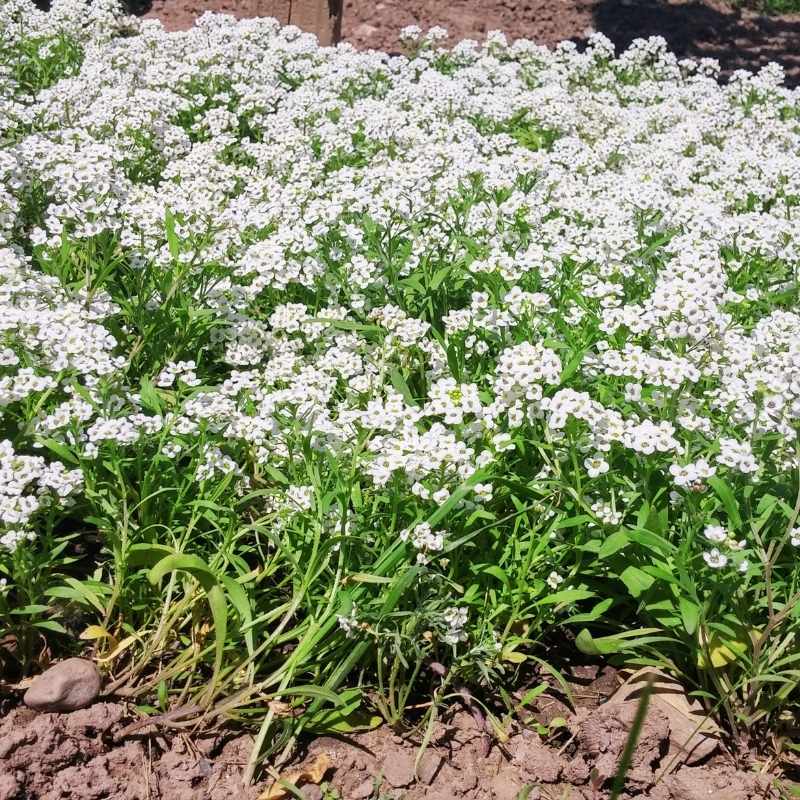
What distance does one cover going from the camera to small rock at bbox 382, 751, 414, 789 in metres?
2.98


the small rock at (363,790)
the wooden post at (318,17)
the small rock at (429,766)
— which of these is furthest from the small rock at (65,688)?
the wooden post at (318,17)

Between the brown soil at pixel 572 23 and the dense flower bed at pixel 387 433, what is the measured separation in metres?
7.03

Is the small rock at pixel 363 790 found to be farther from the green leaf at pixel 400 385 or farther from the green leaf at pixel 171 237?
the green leaf at pixel 171 237

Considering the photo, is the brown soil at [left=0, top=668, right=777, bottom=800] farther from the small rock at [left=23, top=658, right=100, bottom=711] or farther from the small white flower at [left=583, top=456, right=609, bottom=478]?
the small white flower at [left=583, top=456, right=609, bottom=478]

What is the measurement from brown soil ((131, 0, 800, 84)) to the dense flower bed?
23.1 ft

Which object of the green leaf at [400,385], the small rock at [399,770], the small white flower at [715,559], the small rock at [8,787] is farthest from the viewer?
the green leaf at [400,385]

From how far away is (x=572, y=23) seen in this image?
11844 mm

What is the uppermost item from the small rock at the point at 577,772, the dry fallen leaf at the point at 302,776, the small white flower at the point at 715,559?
the small white flower at the point at 715,559

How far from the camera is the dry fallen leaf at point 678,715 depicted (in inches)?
123

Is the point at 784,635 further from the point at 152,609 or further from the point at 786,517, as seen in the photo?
the point at 152,609

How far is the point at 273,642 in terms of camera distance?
3094 millimetres

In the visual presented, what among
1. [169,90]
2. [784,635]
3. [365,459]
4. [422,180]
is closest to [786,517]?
[784,635]

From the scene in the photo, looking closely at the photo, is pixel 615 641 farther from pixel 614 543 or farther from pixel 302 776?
pixel 302 776

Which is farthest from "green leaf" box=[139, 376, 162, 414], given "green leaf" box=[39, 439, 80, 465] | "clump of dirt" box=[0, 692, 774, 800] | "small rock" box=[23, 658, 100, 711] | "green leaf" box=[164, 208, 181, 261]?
"clump of dirt" box=[0, 692, 774, 800]
